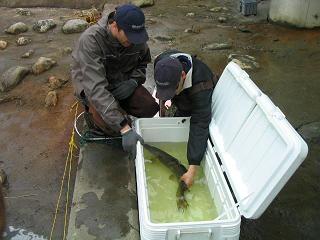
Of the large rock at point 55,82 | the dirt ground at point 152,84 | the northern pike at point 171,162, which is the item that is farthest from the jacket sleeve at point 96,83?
the large rock at point 55,82

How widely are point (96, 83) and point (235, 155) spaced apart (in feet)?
4.87

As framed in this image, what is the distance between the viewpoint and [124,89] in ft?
14.7

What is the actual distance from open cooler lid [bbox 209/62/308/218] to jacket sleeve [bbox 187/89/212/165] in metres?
0.10

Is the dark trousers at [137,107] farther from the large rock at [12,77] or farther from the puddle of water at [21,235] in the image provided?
the large rock at [12,77]

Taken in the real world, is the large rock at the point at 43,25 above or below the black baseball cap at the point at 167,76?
below

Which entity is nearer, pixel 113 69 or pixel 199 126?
pixel 199 126

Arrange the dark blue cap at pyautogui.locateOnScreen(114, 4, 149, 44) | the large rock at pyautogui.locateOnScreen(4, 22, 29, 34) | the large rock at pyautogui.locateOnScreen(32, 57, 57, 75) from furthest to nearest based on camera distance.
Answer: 1. the large rock at pyautogui.locateOnScreen(4, 22, 29, 34)
2. the large rock at pyautogui.locateOnScreen(32, 57, 57, 75)
3. the dark blue cap at pyautogui.locateOnScreen(114, 4, 149, 44)

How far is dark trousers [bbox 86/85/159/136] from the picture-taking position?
4.56 meters

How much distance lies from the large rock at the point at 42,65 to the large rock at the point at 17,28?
87.6 inches

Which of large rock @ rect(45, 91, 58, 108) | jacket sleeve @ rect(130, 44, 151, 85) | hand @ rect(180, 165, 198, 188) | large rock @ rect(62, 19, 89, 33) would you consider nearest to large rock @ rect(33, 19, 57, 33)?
large rock @ rect(62, 19, 89, 33)

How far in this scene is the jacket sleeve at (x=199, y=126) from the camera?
3.96 m

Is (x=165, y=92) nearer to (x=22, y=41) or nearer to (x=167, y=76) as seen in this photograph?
(x=167, y=76)

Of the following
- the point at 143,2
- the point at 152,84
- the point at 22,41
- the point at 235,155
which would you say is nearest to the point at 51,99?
the point at 152,84

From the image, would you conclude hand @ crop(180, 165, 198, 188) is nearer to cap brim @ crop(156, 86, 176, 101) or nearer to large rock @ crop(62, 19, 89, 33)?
cap brim @ crop(156, 86, 176, 101)
